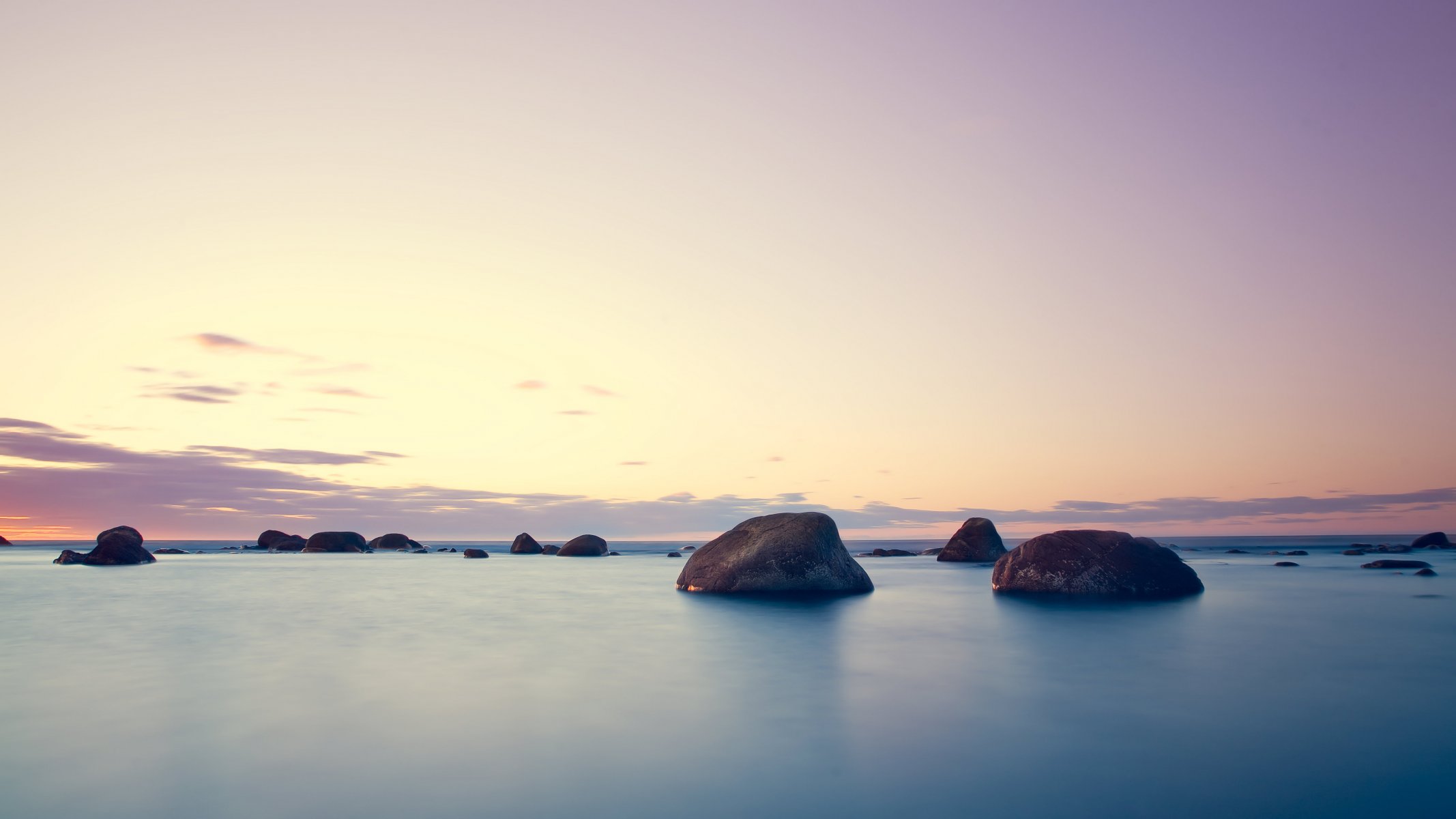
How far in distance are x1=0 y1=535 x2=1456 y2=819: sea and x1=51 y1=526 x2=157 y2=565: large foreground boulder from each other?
2893cm

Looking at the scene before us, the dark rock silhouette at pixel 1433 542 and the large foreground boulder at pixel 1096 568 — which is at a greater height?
the large foreground boulder at pixel 1096 568

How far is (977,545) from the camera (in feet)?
121

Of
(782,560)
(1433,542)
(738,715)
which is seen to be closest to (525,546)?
(782,560)

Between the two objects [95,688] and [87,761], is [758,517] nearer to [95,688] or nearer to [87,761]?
[95,688]

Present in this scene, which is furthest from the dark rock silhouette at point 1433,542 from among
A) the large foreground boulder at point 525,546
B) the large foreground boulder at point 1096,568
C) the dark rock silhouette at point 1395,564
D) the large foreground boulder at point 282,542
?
the large foreground boulder at point 282,542

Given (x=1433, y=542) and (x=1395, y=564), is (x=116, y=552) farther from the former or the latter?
(x=1433, y=542)

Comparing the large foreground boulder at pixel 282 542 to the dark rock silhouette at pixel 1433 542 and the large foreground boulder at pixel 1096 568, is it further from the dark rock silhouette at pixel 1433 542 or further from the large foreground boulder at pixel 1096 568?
the dark rock silhouette at pixel 1433 542

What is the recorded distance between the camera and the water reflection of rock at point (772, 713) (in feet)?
15.2

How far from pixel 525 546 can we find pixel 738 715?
2291 inches

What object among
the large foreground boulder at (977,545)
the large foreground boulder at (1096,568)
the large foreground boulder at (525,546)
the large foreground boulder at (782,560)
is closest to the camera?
the large foreground boulder at (1096,568)

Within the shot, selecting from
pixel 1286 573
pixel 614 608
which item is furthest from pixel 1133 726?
pixel 1286 573

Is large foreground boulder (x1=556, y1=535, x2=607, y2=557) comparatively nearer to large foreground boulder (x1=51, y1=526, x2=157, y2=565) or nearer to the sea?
large foreground boulder (x1=51, y1=526, x2=157, y2=565)

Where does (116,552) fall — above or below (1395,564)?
above

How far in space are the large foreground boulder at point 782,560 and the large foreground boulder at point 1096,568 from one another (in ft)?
12.7
